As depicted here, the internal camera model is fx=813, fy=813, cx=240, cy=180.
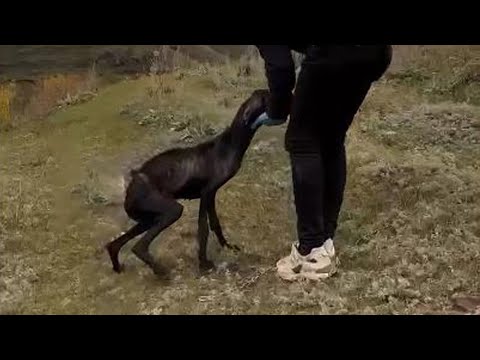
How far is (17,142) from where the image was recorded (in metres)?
7.30

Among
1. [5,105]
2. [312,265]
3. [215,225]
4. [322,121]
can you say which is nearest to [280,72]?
[322,121]

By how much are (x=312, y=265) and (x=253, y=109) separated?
82cm

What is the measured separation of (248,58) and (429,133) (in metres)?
3.10

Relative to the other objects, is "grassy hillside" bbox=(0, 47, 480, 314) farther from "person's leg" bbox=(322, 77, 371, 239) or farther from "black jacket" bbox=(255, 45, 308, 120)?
"black jacket" bbox=(255, 45, 308, 120)

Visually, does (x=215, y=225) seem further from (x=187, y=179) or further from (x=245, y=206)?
(x=245, y=206)

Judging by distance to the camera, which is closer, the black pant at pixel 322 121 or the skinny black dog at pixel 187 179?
the black pant at pixel 322 121

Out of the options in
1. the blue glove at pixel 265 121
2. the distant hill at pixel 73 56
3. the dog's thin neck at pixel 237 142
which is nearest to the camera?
the blue glove at pixel 265 121

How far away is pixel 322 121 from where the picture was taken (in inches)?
147

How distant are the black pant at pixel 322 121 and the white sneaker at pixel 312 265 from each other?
0.14 ft

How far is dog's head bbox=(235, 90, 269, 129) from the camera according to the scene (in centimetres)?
399

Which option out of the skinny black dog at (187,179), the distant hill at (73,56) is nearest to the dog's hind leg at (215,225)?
the skinny black dog at (187,179)

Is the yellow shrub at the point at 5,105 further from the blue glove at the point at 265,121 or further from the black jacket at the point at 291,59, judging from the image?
the black jacket at the point at 291,59

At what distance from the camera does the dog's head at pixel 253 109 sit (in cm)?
399

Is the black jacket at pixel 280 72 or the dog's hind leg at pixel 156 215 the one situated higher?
the black jacket at pixel 280 72
